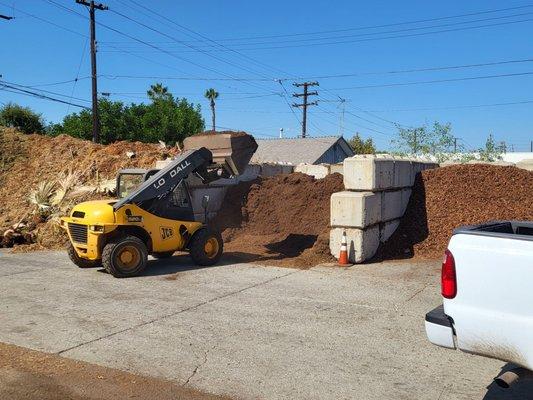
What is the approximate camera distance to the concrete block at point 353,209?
36.8 feet

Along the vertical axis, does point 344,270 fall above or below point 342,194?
below

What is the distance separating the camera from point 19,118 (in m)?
31.5

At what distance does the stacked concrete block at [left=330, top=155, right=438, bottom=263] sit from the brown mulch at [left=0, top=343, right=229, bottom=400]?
6.89 meters

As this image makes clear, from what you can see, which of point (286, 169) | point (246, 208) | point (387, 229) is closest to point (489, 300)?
point (387, 229)

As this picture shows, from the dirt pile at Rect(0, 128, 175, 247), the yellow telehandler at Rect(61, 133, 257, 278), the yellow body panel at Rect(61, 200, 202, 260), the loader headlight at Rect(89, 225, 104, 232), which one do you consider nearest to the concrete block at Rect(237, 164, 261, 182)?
the dirt pile at Rect(0, 128, 175, 247)

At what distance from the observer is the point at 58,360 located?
5.73 m

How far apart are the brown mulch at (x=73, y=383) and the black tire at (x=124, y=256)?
13.3 feet

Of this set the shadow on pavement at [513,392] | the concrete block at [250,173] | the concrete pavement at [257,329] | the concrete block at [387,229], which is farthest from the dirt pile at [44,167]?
the shadow on pavement at [513,392]

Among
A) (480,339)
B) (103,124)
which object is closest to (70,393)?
(480,339)

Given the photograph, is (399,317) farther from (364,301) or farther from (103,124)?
(103,124)

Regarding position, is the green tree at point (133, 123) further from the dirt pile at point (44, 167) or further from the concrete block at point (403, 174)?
the concrete block at point (403, 174)

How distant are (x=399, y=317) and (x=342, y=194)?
14.7 feet

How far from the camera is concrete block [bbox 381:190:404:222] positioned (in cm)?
1230

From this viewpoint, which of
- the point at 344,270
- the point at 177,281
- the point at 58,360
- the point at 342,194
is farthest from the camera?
the point at 342,194
